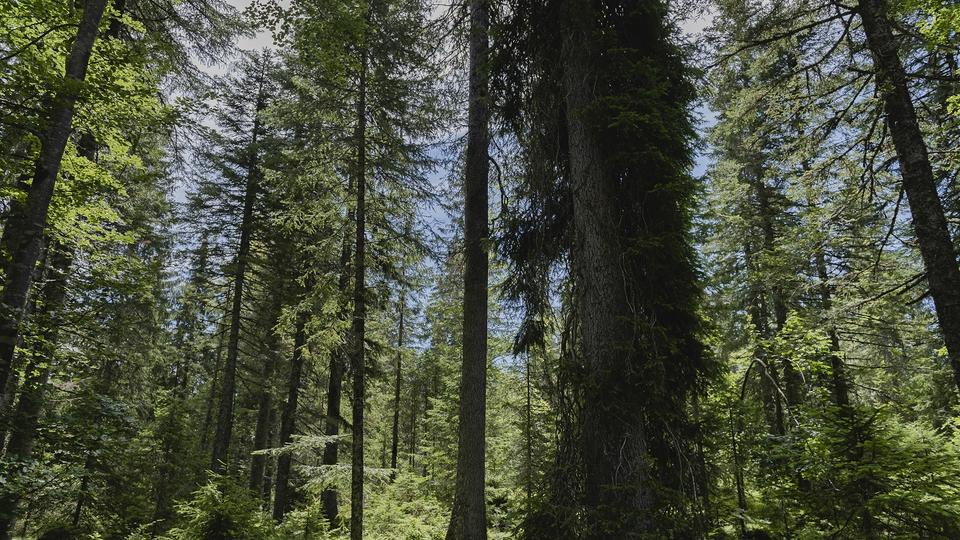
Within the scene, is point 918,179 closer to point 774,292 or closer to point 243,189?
point 774,292

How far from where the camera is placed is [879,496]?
5.15 m

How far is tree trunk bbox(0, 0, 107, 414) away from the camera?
477cm

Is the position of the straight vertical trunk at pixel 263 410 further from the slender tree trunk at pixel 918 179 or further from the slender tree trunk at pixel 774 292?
the slender tree trunk at pixel 774 292

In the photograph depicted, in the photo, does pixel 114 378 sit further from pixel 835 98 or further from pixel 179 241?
pixel 835 98

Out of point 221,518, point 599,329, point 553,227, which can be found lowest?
point 221,518

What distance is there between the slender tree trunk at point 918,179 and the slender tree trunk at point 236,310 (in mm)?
15043

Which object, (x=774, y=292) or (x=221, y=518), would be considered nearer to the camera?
(x=221, y=518)

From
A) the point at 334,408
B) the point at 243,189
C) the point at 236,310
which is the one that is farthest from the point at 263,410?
the point at 243,189

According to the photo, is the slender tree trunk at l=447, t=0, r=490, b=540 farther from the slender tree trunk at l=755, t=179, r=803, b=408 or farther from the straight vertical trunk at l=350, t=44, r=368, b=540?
the slender tree trunk at l=755, t=179, r=803, b=408

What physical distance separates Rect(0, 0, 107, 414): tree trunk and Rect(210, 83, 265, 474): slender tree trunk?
29.6 ft

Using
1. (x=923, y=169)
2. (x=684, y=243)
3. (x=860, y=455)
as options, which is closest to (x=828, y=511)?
(x=860, y=455)

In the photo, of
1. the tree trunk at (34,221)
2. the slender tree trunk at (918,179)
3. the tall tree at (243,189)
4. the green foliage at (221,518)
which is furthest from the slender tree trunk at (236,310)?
the slender tree trunk at (918,179)

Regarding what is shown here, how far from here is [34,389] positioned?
702 centimetres

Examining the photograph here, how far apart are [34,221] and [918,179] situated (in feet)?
35.6
